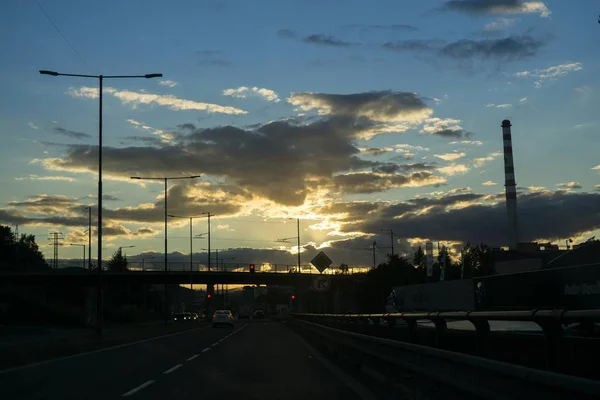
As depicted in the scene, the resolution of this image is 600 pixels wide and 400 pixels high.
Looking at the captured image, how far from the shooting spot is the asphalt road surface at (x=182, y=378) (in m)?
13.2

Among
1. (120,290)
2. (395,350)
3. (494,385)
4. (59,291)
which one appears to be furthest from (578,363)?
(120,290)

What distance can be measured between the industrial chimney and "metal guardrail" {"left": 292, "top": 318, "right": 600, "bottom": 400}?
267ft

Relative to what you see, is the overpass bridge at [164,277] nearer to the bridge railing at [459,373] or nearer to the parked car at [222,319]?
the parked car at [222,319]

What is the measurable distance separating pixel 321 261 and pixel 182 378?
13796mm

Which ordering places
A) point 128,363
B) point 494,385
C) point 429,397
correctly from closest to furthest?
point 494,385 → point 429,397 → point 128,363

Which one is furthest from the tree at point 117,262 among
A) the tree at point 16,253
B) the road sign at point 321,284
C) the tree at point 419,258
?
the road sign at point 321,284

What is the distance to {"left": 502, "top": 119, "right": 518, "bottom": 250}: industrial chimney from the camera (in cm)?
9450

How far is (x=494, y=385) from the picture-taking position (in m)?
6.79

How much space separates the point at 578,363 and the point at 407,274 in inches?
3881

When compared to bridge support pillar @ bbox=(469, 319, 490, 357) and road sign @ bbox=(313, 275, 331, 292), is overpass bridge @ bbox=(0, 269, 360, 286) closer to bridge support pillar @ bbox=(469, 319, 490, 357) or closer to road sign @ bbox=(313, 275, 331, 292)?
road sign @ bbox=(313, 275, 331, 292)

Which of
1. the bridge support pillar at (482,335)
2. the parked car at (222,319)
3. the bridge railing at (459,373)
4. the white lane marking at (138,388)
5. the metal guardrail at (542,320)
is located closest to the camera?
the bridge railing at (459,373)

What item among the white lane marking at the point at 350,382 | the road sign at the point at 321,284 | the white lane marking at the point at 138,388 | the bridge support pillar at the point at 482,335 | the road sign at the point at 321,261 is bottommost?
the white lane marking at the point at 350,382

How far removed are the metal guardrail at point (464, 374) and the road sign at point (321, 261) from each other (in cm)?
1152

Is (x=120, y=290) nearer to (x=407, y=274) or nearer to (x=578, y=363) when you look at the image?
(x=407, y=274)
